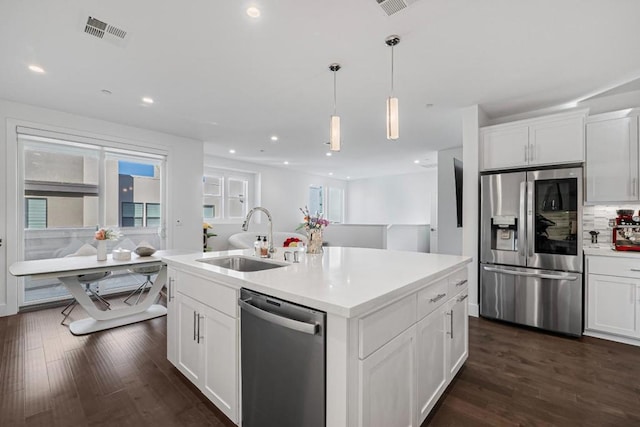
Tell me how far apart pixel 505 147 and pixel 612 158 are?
0.94 metres

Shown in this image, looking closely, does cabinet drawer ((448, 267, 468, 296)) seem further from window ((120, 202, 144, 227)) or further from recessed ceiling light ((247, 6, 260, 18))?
window ((120, 202, 144, 227))

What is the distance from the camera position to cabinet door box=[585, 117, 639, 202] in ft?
9.23

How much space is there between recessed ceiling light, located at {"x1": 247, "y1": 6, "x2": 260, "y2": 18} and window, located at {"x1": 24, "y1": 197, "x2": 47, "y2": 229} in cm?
411

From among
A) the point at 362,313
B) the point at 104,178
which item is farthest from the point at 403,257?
the point at 104,178

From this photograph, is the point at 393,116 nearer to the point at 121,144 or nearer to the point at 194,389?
the point at 194,389

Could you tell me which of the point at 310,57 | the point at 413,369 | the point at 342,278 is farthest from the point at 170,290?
the point at 310,57

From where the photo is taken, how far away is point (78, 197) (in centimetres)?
423

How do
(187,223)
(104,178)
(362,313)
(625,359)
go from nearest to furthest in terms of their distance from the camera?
(362,313) → (625,359) → (104,178) → (187,223)

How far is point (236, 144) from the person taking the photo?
543cm

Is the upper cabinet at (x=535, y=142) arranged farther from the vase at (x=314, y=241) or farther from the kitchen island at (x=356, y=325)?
the vase at (x=314, y=241)

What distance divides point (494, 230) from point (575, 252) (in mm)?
736

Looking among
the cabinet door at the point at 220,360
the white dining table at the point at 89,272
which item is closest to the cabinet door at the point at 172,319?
the cabinet door at the point at 220,360

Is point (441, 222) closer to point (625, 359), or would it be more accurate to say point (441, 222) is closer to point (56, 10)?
point (625, 359)

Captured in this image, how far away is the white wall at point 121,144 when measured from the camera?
11.5 ft
